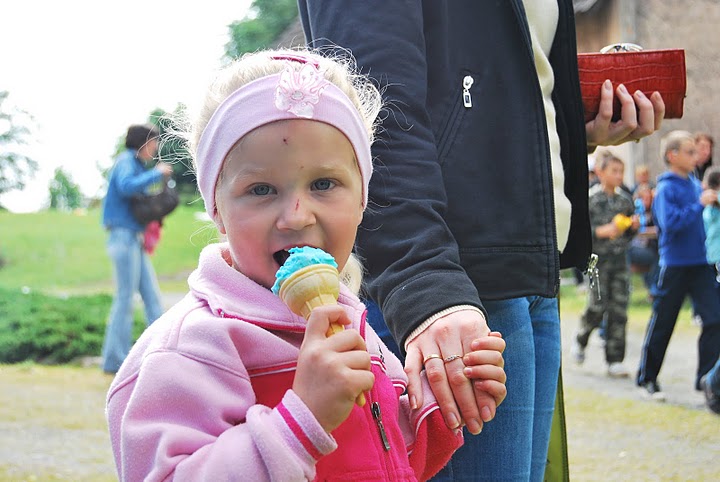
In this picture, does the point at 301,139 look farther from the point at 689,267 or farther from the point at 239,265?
→ the point at 689,267

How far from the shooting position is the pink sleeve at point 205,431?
4.68ft

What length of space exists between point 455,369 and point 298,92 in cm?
58

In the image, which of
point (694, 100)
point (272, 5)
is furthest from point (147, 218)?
point (272, 5)

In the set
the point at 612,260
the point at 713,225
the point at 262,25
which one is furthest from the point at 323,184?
the point at 262,25

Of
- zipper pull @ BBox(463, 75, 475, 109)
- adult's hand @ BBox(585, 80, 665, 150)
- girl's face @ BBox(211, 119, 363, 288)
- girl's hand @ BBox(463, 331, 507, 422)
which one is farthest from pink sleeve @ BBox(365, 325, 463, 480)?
adult's hand @ BBox(585, 80, 665, 150)

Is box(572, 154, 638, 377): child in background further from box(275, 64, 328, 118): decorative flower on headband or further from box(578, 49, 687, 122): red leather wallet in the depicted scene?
box(275, 64, 328, 118): decorative flower on headband

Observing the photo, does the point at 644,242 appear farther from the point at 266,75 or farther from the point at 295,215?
the point at 295,215

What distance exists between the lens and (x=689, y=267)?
7957 mm

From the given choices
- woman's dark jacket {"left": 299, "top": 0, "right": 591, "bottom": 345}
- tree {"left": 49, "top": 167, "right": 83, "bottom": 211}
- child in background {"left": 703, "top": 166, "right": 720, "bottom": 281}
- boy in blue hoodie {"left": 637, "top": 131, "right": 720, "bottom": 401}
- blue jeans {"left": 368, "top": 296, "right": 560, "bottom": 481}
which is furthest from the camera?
tree {"left": 49, "top": 167, "right": 83, "bottom": 211}

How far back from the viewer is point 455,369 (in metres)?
1.71

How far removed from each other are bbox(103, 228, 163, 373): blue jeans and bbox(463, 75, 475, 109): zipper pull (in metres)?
6.67

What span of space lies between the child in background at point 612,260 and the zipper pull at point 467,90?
6870 mm

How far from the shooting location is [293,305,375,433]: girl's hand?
144 centimetres

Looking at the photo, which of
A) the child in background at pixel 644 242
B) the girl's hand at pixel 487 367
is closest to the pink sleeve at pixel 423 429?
the girl's hand at pixel 487 367
